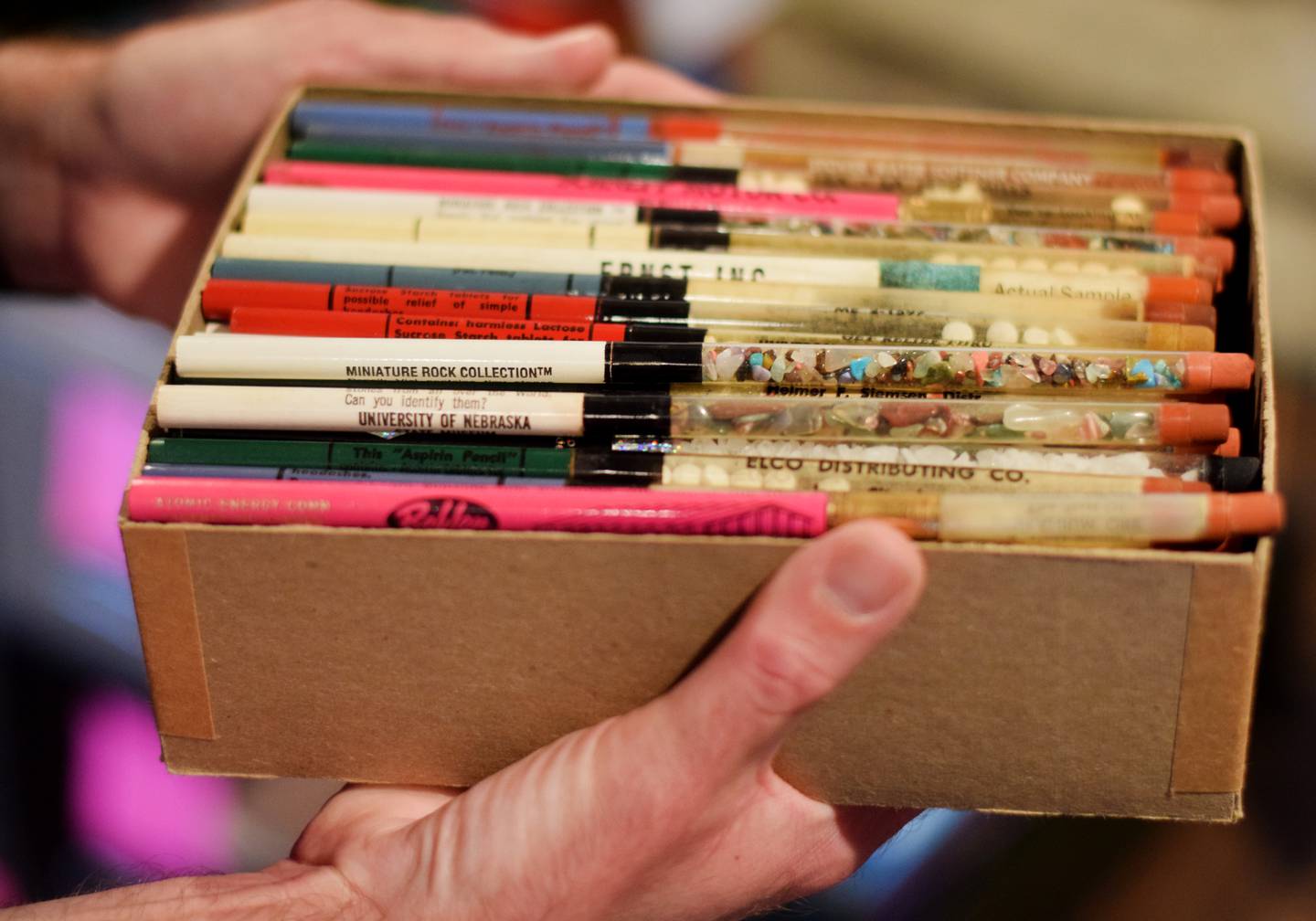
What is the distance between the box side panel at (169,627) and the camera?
20.8 inches

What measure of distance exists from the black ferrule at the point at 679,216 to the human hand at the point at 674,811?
0.86 feet

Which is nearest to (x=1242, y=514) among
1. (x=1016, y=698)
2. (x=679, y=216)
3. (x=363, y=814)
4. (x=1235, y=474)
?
(x=1235, y=474)

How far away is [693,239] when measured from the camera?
25.6 inches

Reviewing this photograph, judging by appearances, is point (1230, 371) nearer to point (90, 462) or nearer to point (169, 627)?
point (169, 627)

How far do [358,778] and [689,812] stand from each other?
0.20 meters

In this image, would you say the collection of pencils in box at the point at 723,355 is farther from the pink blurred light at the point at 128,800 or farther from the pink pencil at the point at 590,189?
the pink blurred light at the point at 128,800

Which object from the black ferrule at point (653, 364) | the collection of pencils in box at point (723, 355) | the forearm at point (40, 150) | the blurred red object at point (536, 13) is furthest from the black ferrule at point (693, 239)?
the blurred red object at point (536, 13)

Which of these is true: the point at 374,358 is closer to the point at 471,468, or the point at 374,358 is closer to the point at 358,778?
the point at 471,468

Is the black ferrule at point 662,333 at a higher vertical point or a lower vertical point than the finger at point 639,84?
lower

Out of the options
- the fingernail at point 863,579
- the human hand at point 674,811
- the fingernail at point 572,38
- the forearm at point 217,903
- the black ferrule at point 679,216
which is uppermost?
the fingernail at point 572,38

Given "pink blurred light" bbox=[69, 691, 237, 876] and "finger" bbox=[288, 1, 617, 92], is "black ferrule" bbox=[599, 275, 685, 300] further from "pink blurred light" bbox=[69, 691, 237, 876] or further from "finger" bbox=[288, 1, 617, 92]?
"pink blurred light" bbox=[69, 691, 237, 876]

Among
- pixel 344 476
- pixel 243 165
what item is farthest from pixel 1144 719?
pixel 243 165

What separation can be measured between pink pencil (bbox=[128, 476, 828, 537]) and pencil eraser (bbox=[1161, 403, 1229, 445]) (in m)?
0.19

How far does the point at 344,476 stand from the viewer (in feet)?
1.79
